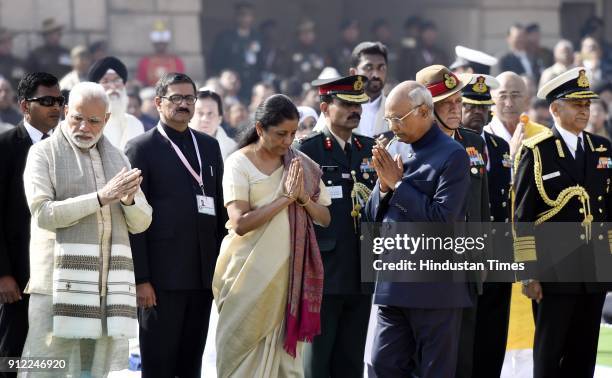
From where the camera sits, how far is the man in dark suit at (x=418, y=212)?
287 inches

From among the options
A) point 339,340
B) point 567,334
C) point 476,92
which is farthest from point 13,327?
point 476,92

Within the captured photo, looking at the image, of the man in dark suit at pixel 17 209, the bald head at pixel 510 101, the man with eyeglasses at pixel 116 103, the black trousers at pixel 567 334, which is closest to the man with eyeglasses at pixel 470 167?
the black trousers at pixel 567 334

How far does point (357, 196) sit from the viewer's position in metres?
8.36

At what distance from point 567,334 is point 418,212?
1.75 metres

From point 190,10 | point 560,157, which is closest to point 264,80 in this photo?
point 190,10

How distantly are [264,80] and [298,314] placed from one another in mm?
12317

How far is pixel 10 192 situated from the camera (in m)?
7.83

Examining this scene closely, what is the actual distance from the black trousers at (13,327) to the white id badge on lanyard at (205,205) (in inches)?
44.7

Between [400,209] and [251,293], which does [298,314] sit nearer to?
[251,293]

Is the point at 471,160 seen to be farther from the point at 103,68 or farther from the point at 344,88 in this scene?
the point at 103,68

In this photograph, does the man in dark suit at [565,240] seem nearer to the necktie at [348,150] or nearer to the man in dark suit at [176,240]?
the necktie at [348,150]

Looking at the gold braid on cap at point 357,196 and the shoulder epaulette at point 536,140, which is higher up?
the shoulder epaulette at point 536,140

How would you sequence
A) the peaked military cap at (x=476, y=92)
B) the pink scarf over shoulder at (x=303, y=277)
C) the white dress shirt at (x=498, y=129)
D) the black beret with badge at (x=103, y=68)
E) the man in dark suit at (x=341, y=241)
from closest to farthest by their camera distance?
1. the pink scarf over shoulder at (x=303, y=277)
2. the man in dark suit at (x=341, y=241)
3. the peaked military cap at (x=476, y=92)
4. the white dress shirt at (x=498, y=129)
5. the black beret with badge at (x=103, y=68)

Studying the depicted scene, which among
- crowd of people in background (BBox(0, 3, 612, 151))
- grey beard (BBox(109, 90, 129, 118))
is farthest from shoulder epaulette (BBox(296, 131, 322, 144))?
crowd of people in background (BBox(0, 3, 612, 151))
